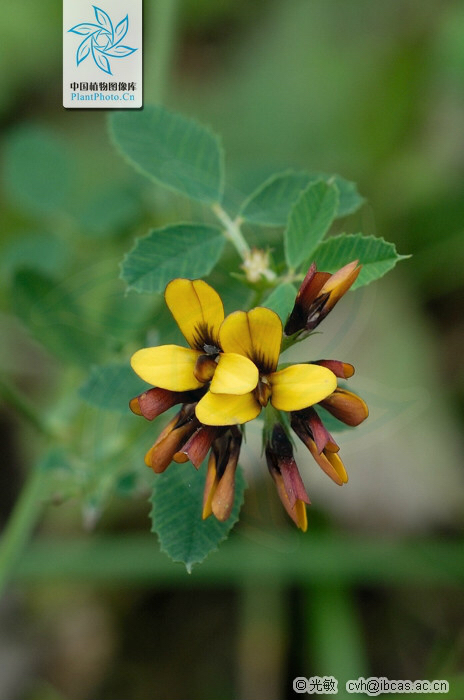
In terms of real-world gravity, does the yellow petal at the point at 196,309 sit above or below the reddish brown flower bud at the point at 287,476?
above

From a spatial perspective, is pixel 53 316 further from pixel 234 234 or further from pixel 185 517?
pixel 185 517

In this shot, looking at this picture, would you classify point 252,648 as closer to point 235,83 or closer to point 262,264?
point 262,264

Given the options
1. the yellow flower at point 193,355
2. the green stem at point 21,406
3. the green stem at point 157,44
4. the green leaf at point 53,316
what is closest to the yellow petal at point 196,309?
the yellow flower at point 193,355

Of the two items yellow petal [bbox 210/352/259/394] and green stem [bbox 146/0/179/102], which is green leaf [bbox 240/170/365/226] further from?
green stem [bbox 146/0/179/102]

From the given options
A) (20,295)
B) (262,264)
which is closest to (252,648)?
(20,295)

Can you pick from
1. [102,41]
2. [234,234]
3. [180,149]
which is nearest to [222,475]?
[234,234]

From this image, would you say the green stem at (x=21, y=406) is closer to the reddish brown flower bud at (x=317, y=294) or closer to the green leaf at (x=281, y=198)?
the green leaf at (x=281, y=198)
